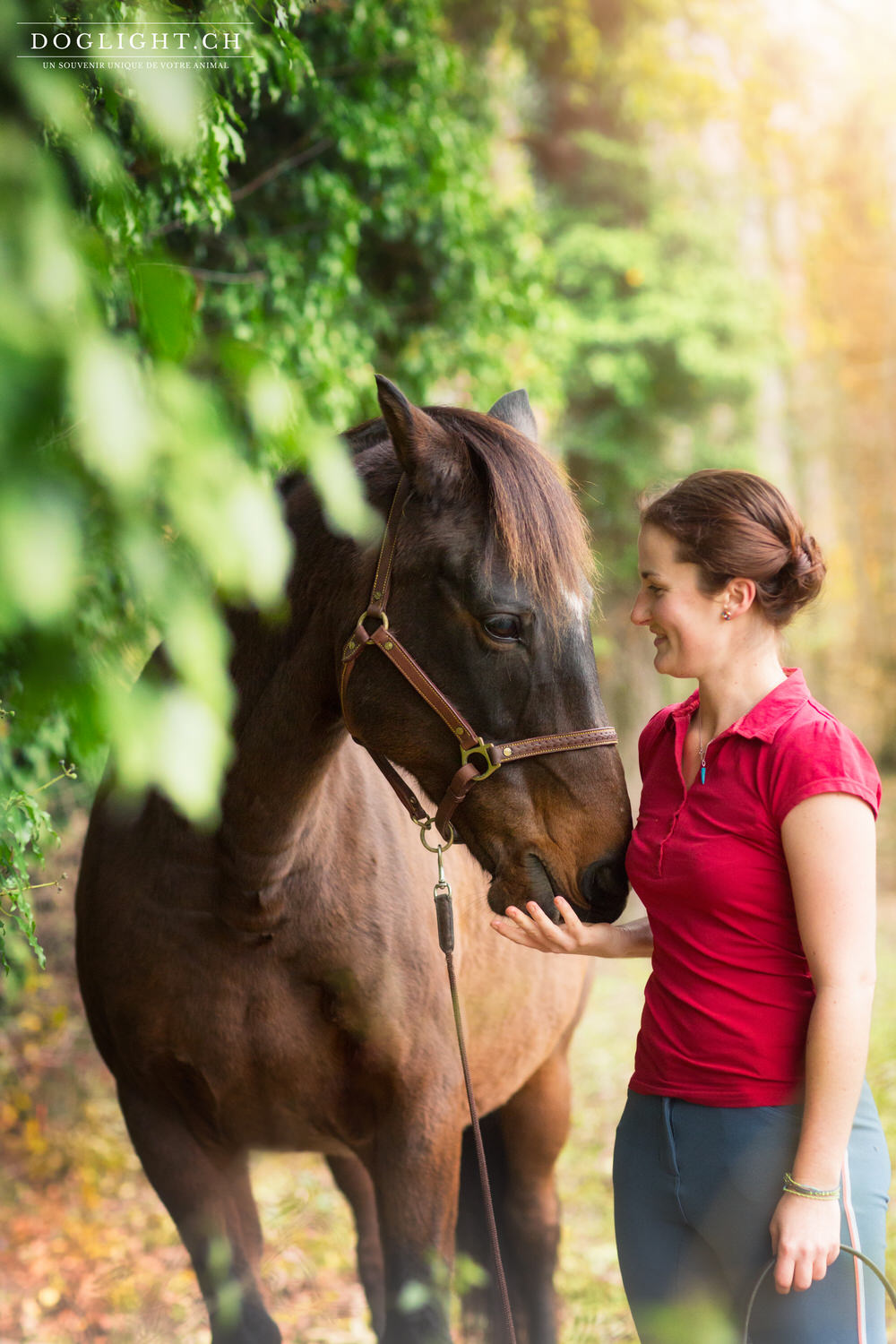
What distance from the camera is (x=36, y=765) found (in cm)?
307

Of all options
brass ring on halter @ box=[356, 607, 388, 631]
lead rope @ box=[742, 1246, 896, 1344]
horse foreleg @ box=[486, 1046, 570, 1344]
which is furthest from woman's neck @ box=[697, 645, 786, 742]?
horse foreleg @ box=[486, 1046, 570, 1344]

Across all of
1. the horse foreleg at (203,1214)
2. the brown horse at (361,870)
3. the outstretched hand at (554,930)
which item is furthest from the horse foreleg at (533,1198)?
the outstretched hand at (554,930)

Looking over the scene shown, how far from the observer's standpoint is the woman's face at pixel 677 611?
1747mm

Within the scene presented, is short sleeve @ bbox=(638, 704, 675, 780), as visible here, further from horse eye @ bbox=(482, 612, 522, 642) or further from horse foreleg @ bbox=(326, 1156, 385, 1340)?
horse foreleg @ bbox=(326, 1156, 385, 1340)

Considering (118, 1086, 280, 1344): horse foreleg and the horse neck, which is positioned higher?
the horse neck

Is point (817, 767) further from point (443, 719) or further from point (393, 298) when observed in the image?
point (393, 298)

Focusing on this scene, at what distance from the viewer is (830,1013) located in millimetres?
1516

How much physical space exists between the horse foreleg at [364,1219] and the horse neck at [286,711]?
1.68 metres

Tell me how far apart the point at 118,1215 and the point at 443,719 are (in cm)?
363

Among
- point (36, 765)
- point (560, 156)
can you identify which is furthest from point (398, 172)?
point (560, 156)

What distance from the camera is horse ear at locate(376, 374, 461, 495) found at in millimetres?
1855

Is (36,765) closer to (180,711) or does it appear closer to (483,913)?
(483,913)

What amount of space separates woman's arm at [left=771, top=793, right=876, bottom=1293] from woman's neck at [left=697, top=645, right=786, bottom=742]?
9.7 inches

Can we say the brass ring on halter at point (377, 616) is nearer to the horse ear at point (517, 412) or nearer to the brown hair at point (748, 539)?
the brown hair at point (748, 539)
